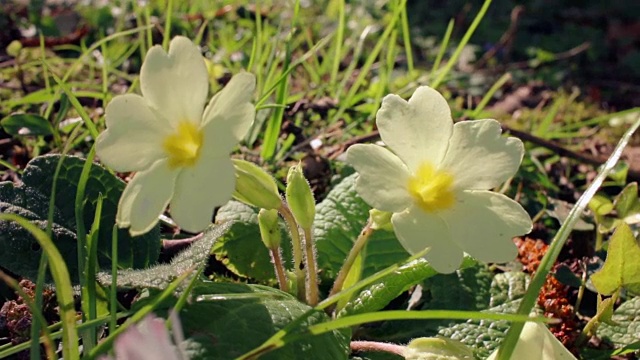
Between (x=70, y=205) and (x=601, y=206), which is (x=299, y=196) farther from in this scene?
(x=601, y=206)

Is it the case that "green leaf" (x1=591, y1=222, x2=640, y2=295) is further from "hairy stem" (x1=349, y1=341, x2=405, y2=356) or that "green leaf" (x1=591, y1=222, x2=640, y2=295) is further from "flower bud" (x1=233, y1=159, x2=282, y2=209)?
"flower bud" (x1=233, y1=159, x2=282, y2=209)

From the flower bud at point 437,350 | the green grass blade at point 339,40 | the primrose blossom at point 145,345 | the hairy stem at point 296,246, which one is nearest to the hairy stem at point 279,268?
the hairy stem at point 296,246

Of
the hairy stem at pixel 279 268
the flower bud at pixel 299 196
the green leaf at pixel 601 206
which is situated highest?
the flower bud at pixel 299 196

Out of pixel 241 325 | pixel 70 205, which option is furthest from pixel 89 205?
pixel 241 325

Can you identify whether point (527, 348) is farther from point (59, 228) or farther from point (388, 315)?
point (59, 228)

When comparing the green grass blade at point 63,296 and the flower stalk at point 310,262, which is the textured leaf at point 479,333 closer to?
the flower stalk at point 310,262

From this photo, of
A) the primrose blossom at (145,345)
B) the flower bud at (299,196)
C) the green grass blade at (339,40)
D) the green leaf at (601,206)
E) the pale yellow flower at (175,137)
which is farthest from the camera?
the green grass blade at (339,40)

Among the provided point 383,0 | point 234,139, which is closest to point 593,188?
point 234,139
